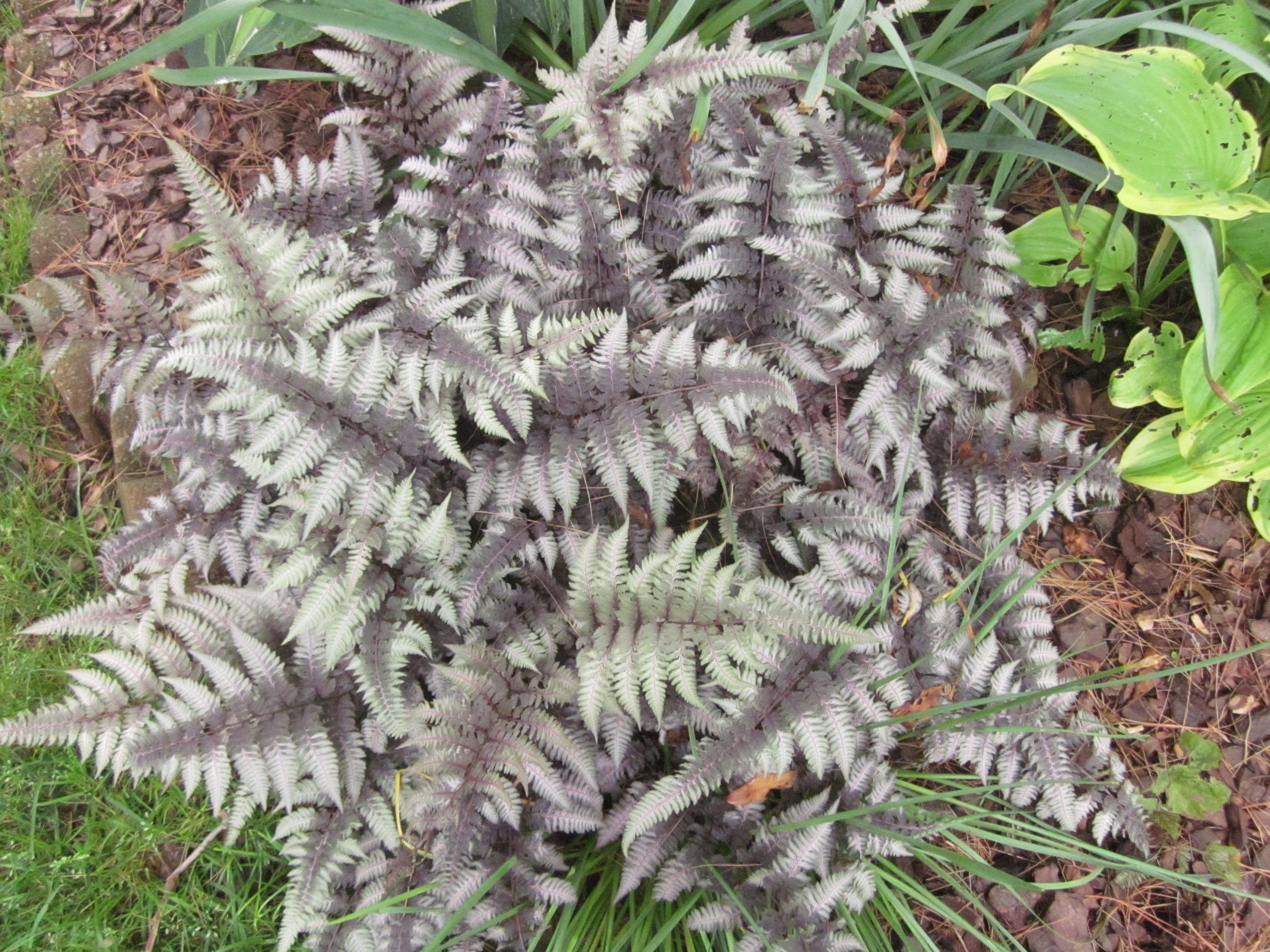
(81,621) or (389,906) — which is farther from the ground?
(81,621)

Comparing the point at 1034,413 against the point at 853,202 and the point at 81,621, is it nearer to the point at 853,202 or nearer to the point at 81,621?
the point at 853,202

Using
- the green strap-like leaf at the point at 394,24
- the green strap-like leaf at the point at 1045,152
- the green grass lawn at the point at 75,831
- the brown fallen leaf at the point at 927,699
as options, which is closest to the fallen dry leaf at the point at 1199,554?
the brown fallen leaf at the point at 927,699

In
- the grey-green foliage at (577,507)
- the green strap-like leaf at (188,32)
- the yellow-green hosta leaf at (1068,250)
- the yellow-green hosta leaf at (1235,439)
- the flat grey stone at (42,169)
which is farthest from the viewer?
the flat grey stone at (42,169)

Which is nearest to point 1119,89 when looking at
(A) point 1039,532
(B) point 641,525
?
(A) point 1039,532

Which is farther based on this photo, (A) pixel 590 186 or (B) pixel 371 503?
(A) pixel 590 186

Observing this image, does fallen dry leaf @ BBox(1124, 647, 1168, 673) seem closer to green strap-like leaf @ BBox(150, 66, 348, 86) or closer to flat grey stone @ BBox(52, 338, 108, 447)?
green strap-like leaf @ BBox(150, 66, 348, 86)

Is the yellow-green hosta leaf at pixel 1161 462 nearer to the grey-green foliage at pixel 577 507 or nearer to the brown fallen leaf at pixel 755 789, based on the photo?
the grey-green foliage at pixel 577 507
